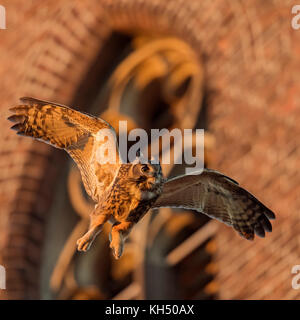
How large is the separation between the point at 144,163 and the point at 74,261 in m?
3.27

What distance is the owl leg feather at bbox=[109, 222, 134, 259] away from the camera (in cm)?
221

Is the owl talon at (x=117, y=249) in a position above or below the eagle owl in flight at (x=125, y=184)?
below

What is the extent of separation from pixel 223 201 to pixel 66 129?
1.52ft

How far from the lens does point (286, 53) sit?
13.9 feet

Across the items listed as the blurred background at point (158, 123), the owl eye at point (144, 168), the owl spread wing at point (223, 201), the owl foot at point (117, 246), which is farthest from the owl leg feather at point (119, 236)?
the blurred background at point (158, 123)

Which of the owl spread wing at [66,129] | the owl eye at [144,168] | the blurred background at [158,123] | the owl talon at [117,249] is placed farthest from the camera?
the blurred background at [158,123]

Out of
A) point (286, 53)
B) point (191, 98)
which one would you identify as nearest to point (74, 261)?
point (191, 98)

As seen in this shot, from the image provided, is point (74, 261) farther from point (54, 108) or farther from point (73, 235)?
point (54, 108)

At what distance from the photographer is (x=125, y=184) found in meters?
2.39

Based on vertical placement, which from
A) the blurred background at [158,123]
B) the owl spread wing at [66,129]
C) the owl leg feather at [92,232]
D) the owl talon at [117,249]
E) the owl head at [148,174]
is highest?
the blurred background at [158,123]

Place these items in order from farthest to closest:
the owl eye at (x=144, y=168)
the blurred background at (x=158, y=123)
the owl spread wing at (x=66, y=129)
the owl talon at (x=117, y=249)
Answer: the blurred background at (x=158, y=123)
the owl spread wing at (x=66, y=129)
the owl eye at (x=144, y=168)
the owl talon at (x=117, y=249)

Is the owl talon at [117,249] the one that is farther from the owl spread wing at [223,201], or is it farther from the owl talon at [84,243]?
the owl spread wing at [223,201]

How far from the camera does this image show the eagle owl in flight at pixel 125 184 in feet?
7.75
